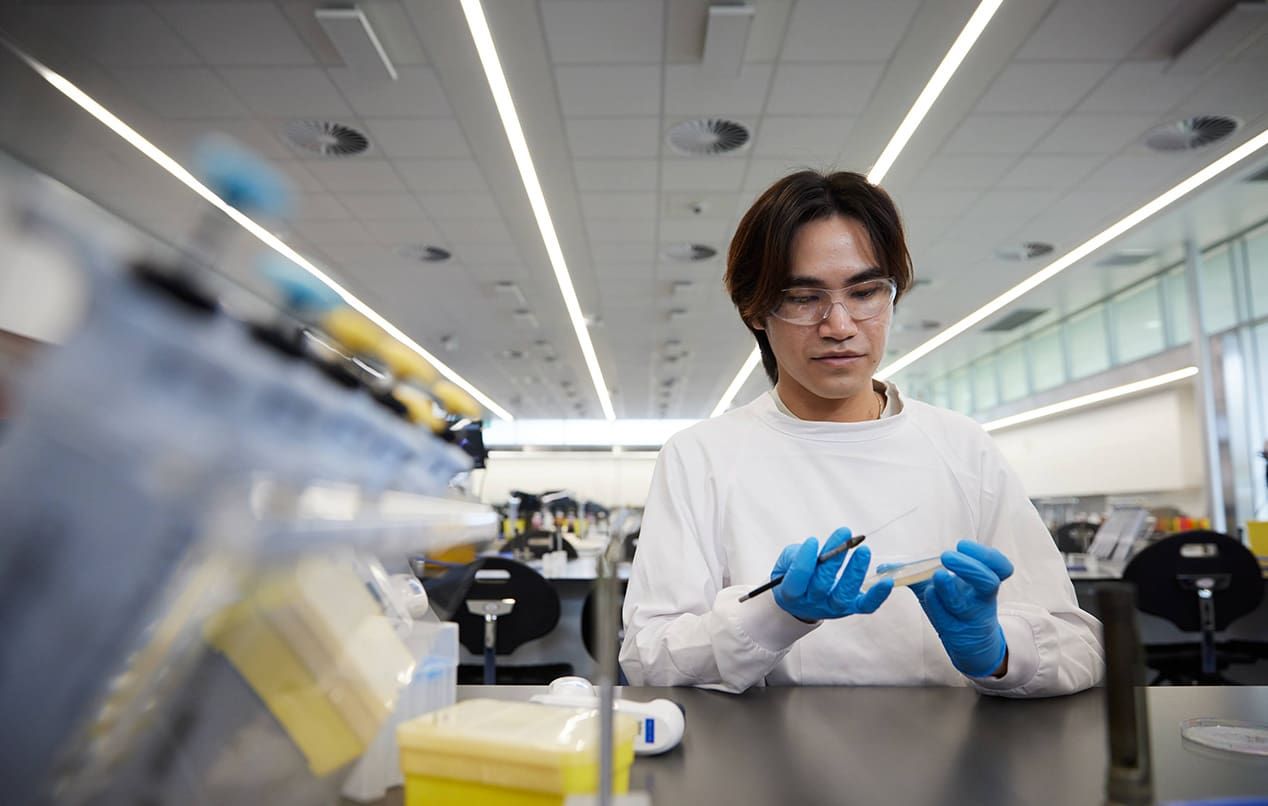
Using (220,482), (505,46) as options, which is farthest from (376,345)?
(505,46)

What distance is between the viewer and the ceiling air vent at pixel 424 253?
644cm

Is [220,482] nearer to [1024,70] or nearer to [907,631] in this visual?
[907,631]

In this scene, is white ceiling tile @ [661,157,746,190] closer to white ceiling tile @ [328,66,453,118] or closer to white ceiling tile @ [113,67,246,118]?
white ceiling tile @ [328,66,453,118]

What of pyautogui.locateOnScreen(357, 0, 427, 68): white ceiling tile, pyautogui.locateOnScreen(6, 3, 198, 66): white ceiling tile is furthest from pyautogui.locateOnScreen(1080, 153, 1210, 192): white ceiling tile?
pyautogui.locateOnScreen(6, 3, 198, 66): white ceiling tile

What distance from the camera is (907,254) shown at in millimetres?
1423

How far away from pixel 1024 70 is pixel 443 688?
438cm

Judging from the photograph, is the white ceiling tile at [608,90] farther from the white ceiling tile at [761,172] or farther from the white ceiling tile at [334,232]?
the white ceiling tile at [334,232]

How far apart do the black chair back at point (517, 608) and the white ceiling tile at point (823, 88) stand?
2789 mm

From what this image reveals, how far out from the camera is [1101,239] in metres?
6.36

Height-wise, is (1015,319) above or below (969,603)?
above

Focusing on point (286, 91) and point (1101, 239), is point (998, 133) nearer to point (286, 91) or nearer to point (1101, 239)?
point (1101, 239)

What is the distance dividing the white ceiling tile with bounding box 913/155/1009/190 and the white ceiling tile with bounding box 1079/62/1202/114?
2.25 ft

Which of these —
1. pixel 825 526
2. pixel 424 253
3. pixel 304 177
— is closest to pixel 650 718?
pixel 825 526

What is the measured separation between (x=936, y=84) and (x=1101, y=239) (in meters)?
3.17
